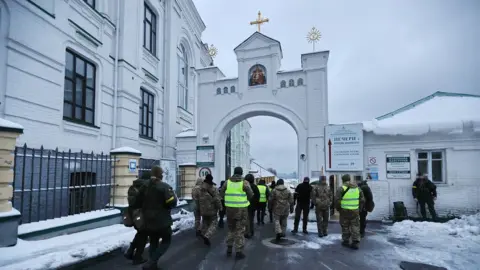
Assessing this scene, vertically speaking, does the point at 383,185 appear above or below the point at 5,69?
below

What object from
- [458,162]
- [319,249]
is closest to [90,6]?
[319,249]

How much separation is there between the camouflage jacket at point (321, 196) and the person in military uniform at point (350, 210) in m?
0.85

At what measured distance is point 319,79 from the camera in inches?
584

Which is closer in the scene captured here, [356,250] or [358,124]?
[356,250]

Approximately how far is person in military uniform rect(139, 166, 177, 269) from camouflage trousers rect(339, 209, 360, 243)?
470 cm

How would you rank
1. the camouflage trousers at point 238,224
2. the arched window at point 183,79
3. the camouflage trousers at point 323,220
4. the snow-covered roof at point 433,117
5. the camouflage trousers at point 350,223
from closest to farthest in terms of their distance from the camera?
the camouflage trousers at point 238,224, the camouflage trousers at point 350,223, the camouflage trousers at point 323,220, the snow-covered roof at point 433,117, the arched window at point 183,79

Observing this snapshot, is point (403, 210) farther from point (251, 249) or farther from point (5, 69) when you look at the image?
point (5, 69)

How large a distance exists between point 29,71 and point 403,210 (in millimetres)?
13587

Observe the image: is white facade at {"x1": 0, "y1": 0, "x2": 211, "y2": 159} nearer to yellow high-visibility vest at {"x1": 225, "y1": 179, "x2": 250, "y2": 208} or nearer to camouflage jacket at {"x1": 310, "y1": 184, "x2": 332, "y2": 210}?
yellow high-visibility vest at {"x1": 225, "y1": 179, "x2": 250, "y2": 208}

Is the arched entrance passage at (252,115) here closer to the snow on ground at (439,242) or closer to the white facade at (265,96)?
the white facade at (265,96)

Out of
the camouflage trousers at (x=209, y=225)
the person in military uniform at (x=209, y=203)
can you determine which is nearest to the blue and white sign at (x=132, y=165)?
the person in military uniform at (x=209, y=203)

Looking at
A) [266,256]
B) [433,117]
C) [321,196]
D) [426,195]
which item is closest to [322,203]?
[321,196]

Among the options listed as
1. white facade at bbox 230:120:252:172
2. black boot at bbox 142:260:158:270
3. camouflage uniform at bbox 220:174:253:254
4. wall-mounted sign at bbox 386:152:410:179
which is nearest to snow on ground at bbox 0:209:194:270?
black boot at bbox 142:260:158:270

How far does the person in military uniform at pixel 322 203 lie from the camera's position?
28.9ft
